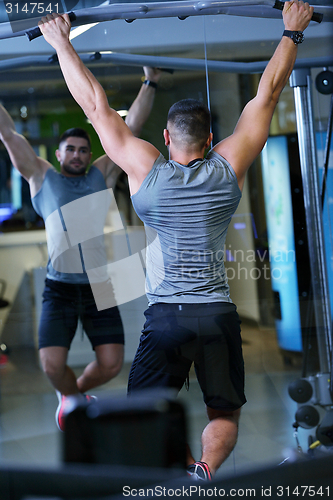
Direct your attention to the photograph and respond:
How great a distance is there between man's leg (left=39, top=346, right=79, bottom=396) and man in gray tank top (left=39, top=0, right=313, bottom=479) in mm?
809

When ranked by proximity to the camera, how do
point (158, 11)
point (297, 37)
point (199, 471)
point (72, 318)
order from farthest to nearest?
point (72, 318) → point (158, 11) → point (297, 37) → point (199, 471)

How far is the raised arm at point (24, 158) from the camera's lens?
2.10 meters

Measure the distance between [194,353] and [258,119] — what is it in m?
0.73

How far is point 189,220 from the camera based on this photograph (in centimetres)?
140

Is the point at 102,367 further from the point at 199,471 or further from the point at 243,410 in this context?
the point at 199,471

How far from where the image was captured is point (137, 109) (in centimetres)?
218

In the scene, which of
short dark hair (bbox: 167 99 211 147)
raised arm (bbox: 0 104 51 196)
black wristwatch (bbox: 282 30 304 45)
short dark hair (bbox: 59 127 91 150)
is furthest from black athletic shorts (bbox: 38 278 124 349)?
black wristwatch (bbox: 282 30 304 45)

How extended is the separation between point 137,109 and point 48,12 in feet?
2.01

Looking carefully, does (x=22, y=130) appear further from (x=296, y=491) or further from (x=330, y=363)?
(x=296, y=491)

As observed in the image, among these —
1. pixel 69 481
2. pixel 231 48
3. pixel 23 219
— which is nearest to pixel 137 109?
pixel 231 48

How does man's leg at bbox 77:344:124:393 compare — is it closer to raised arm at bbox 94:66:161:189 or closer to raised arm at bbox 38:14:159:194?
raised arm at bbox 94:66:161:189

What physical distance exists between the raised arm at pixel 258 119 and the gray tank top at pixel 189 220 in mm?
44

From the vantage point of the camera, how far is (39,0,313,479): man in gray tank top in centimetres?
139

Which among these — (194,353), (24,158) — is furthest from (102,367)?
(24,158)
